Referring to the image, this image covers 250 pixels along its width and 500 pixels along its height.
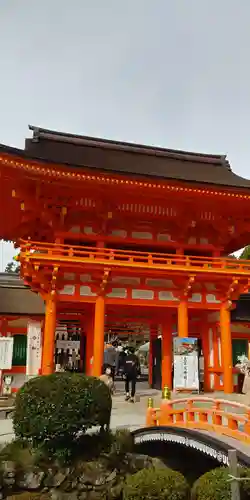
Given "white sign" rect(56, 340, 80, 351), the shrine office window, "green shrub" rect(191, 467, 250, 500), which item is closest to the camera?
"green shrub" rect(191, 467, 250, 500)

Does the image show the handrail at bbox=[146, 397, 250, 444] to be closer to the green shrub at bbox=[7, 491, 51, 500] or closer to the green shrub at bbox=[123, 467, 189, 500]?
the green shrub at bbox=[123, 467, 189, 500]

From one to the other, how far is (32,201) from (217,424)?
32.9ft

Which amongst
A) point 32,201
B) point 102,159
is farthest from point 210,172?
point 32,201

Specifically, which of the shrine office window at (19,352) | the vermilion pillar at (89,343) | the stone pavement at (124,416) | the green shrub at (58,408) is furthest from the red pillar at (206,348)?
the green shrub at (58,408)

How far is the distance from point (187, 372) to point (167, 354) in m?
5.17

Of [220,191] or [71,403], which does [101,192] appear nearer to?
[220,191]

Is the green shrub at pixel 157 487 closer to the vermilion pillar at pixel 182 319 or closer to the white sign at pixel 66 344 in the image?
the vermilion pillar at pixel 182 319

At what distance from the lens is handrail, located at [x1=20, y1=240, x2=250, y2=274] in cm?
1537

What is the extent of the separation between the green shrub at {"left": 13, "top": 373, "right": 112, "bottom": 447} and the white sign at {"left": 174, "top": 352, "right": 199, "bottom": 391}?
422cm

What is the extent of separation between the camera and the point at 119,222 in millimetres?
17438

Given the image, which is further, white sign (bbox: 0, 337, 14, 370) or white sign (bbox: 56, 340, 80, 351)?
white sign (bbox: 56, 340, 80, 351)

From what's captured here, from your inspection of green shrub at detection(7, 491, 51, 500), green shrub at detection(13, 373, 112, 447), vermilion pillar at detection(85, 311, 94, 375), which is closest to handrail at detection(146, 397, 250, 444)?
green shrub at detection(13, 373, 112, 447)

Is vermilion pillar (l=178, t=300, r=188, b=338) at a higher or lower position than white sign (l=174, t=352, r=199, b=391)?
higher

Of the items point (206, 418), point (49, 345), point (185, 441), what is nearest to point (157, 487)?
point (185, 441)
